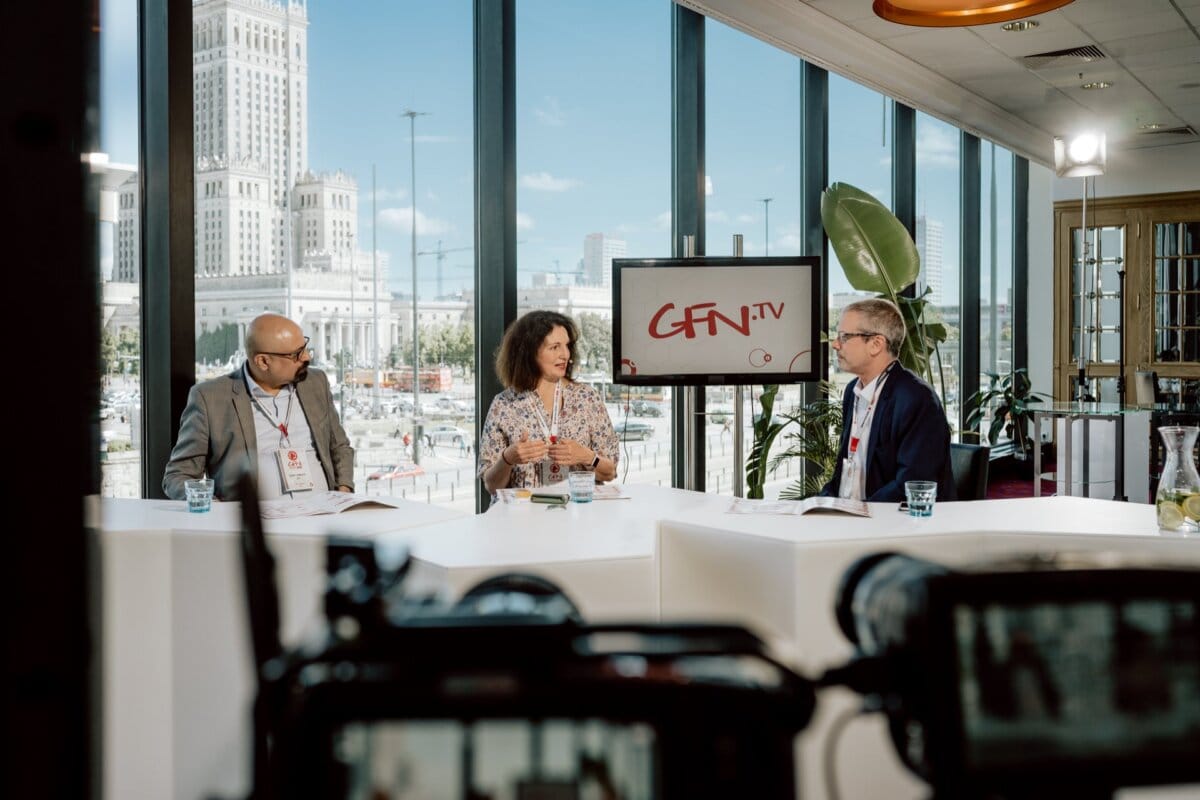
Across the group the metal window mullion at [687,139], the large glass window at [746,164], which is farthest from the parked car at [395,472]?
the large glass window at [746,164]

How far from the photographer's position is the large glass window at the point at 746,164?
20.0ft

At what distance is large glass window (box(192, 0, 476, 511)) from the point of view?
12.8 feet

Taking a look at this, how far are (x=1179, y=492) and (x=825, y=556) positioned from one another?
2.89 ft

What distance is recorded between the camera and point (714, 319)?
491cm

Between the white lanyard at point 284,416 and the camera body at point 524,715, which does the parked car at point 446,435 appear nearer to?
the white lanyard at point 284,416

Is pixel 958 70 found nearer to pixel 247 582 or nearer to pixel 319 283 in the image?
pixel 319 283

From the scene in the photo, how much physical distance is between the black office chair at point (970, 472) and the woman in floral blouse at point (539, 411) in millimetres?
1297

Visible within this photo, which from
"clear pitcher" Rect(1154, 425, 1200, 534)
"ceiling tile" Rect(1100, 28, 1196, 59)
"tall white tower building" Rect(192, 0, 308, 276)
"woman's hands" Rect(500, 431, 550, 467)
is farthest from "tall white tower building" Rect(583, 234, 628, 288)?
"ceiling tile" Rect(1100, 28, 1196, 59)

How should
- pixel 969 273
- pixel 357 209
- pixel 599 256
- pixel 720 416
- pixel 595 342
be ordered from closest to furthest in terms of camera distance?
pixel 357 209 < pixel 599 256 < pixel 595 342 < pixel 720 416 < pixel 969 273

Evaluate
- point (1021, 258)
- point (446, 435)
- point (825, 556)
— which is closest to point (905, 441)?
point (825, 556)

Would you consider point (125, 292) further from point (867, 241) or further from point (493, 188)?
point (867, 241)

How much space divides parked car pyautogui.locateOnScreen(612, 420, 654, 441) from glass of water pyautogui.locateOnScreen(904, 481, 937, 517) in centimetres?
282

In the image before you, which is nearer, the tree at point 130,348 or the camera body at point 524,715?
the camera body at point 524,715

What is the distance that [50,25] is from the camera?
43cm
